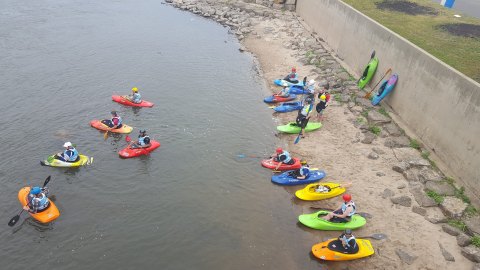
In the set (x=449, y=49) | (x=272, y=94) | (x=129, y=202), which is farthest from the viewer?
(x=272, y=94)

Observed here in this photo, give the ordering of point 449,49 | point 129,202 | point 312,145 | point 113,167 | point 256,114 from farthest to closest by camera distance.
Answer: point 256,114 < point 449,49 < point 312,145 < point 113,167 < point 129,202

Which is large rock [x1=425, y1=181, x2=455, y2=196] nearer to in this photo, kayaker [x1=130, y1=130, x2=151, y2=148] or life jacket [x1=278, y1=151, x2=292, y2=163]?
life jacket [x1=278, y1=151, x2=292, y2=163]

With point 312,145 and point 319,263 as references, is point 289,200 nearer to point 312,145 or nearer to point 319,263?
point 319,263

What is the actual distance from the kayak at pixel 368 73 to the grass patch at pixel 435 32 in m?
2.58

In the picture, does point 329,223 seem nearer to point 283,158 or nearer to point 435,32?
point 283,158

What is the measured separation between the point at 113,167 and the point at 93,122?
4.91m

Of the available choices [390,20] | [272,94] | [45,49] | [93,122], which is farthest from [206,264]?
[45,49]

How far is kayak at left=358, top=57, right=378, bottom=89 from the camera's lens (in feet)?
82.7

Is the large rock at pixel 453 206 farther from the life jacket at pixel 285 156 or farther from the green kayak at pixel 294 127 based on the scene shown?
the green kayak at pixel 294 127

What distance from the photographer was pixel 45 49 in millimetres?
32562

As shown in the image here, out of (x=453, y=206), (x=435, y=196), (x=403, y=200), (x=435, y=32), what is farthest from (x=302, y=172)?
(x=435, y=32)

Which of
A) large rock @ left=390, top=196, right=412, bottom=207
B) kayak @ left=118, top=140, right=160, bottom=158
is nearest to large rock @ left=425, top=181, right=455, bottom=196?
large rock @ left=390, top=196, right=412, bottom=207

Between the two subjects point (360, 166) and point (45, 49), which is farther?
point (45, 49)

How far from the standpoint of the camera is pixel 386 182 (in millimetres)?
17562
